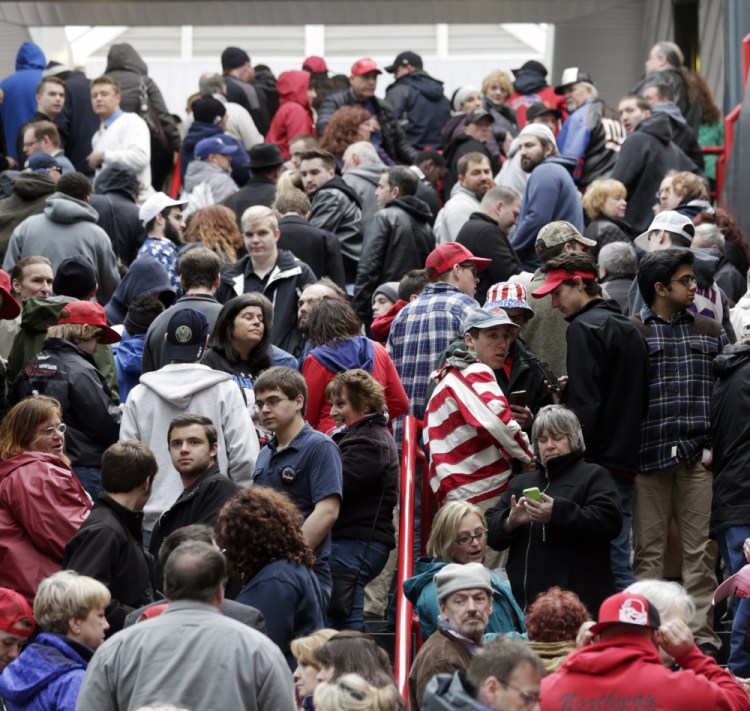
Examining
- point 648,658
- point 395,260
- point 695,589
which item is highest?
point 395,260

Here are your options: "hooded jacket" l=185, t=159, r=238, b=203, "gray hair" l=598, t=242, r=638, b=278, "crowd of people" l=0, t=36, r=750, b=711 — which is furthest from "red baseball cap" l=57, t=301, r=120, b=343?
"hooded jacket" l=185, t=159, r=238, b=203

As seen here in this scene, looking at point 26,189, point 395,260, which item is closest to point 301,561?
point 395,260

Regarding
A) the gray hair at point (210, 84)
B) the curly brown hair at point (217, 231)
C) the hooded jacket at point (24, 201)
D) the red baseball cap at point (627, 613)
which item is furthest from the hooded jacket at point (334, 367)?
the gray hair at point (210, 84)

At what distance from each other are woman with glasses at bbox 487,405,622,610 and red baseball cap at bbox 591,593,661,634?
7.43ft

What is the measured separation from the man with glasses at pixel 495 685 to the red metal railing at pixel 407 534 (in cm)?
170

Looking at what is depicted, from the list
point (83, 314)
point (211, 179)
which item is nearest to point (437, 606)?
point (83, 314)

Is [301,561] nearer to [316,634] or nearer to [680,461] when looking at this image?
[316,634]

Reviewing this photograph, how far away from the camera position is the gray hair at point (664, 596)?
21.3 feet

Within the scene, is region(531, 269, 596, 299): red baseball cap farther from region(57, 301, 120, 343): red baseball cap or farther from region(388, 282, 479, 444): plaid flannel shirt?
region(57, 301, 120, 343): red baseball cap

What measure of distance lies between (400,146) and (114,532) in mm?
9490

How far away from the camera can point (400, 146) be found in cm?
1678

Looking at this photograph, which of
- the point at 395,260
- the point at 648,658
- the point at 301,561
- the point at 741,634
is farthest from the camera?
the point at 395,260

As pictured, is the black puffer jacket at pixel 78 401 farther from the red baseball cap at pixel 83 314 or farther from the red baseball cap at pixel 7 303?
the red baseball cap at pixel 7 303

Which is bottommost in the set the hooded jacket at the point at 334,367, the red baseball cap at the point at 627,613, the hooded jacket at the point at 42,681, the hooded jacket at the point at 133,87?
the hooded jacket at the point at 42,681
